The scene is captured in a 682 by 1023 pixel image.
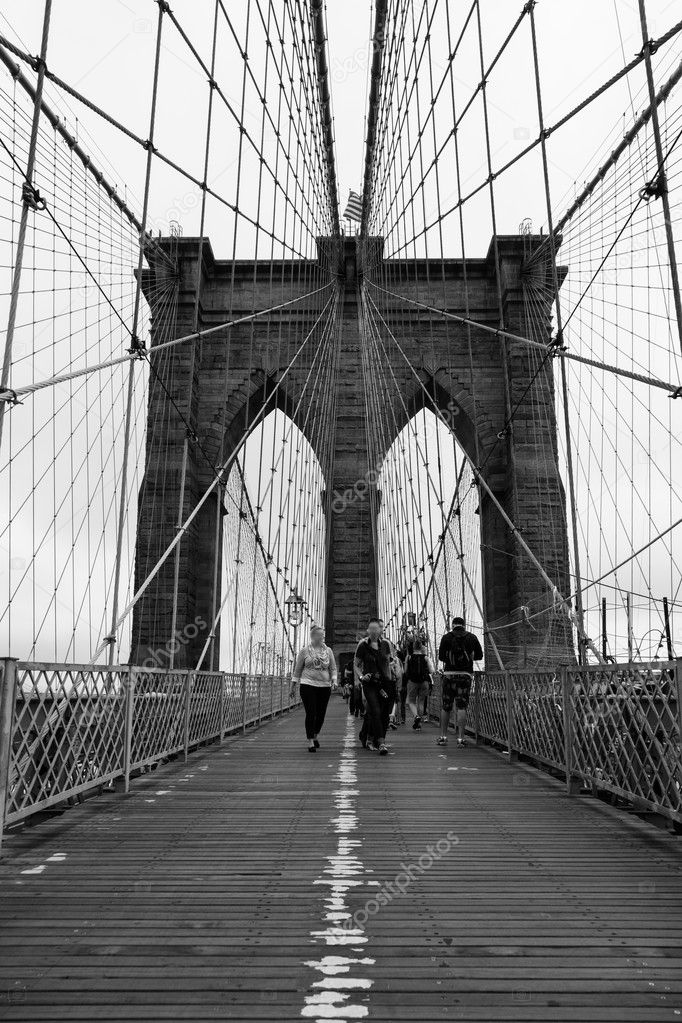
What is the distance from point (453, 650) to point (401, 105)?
15.3m

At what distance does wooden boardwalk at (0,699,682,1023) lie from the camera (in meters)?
1.73

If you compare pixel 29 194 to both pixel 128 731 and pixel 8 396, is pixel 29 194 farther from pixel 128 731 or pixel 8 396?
pixel 128 731

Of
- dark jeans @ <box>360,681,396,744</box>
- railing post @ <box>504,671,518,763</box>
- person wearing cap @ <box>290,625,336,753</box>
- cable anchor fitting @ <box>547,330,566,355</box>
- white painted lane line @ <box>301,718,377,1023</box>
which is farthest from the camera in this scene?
person wearing cap @ <box>290,625,336,753</box>

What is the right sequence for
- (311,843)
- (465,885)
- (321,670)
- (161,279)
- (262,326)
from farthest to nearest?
(262,326)
(161,279)
(321,670)
(311,843)
(465,885)

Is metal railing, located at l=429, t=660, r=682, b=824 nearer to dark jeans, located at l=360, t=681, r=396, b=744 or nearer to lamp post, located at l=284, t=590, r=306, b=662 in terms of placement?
dark jeans, located at l=360, t=681, r=396, b=744

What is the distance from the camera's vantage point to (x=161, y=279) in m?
17.9

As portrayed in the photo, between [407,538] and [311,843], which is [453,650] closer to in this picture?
[311,843]

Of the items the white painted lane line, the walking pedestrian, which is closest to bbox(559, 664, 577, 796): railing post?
the white painted lane line

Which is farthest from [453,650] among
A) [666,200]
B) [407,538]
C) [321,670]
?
[407,538]

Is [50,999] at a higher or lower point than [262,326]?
lower

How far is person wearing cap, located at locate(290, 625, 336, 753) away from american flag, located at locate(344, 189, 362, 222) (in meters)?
20.9

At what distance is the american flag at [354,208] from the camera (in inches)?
998

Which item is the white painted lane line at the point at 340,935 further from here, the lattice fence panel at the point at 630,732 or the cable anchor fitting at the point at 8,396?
the cable anchor fitting at the point at 8,396

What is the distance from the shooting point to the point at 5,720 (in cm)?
283
